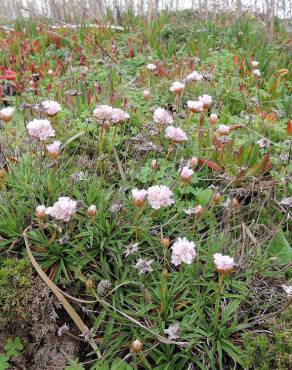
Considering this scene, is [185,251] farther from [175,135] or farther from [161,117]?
[161,117]

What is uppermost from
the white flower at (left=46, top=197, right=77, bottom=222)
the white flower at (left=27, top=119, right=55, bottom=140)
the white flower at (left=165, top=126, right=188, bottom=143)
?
the white flower at (left=27, top=119, right=55, bottom=140)

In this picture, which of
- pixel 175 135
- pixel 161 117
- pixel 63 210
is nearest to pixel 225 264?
pixel 63 210

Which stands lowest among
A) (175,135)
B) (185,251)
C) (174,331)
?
(174,331)

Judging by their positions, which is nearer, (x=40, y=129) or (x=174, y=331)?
(x=174, y=331)

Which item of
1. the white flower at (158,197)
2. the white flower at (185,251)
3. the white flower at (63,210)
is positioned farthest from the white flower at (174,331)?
the white flower at (63,210)

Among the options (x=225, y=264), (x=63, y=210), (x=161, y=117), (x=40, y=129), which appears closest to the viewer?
(x=225, y=264)

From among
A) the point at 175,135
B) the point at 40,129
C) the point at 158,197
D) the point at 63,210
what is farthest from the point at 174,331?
the point at 40,129

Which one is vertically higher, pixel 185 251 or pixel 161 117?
pixel 161 117

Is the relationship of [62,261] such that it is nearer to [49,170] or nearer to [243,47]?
[49,170]

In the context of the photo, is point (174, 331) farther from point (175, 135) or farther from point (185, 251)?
point (175, 135)

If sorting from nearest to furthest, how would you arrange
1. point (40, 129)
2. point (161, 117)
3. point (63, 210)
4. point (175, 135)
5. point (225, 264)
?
1. point (225, 264)
2. point (63, 210)
3. point (40, 129)
4. point (175, 135)
5. point (161, 117)

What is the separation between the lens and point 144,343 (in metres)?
1.73

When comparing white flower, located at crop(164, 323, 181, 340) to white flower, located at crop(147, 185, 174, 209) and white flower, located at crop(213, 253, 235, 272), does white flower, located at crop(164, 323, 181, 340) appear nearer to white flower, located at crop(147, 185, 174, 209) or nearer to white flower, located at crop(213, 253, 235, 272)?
white flower, located at crop(213, 253, 235, 272)

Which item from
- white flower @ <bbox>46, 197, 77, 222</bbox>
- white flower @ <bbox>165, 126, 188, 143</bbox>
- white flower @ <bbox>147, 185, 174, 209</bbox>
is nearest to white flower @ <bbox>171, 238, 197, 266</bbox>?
white flower @ <bbox>147, 185, 174, 209</bbox>
